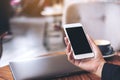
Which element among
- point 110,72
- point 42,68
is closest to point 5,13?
point 42,68

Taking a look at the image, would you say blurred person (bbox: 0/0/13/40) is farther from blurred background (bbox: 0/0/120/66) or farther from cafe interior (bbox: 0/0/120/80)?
cafe interior (bbox: 0/0/120/80)

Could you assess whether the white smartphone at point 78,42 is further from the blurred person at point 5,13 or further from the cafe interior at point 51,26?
the blurred person at point 5,13

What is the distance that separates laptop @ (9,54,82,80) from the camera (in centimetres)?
75

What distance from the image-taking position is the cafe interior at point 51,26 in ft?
4.82

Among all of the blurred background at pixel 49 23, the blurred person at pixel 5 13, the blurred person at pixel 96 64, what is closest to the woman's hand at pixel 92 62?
the blurred person at pixel 96 64

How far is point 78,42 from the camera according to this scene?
756 mm

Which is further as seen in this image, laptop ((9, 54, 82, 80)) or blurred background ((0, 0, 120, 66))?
blurred background ((0, 0, 120, 66))

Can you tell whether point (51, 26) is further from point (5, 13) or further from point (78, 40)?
point (78, 40)

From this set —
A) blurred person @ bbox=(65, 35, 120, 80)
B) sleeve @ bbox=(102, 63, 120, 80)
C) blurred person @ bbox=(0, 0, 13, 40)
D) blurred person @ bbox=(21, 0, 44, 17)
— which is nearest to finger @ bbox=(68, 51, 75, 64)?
blurred person @ bbox=(65, 35, 120, 80)

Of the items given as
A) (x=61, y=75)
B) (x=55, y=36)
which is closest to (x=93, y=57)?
(x=61, y=75)

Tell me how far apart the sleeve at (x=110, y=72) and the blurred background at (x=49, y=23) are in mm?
478

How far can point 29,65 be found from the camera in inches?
32.6

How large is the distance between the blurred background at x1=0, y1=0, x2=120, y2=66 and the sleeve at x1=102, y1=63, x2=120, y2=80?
18.8 inches

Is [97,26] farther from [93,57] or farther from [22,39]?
[22,39]
